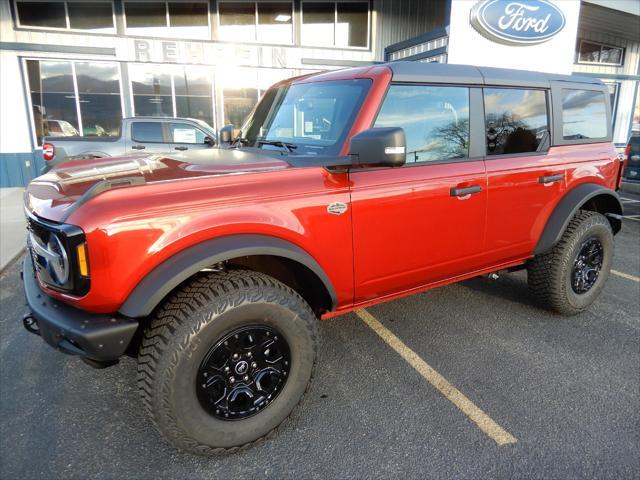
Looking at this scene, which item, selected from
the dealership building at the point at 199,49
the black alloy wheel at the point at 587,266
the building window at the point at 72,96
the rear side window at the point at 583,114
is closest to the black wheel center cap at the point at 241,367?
the black alloy wheel at the point at 587,266

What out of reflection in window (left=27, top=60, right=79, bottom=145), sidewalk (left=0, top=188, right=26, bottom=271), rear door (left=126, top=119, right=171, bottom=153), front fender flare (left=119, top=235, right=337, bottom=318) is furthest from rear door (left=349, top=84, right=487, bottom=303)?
reflection in window (left=27, top=60, right=79, bottom=145)

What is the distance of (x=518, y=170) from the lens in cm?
323

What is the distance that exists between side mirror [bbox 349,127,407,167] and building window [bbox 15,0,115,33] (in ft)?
41.0

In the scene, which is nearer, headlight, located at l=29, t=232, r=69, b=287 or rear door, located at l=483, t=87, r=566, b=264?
headlight, located at l=29, t=232, r=69, b=287

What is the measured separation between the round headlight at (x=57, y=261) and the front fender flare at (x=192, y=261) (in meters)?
0.31

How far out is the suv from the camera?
1991 mm

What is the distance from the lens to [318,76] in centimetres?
314

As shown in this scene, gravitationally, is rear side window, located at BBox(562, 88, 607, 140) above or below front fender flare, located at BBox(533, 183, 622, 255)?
above

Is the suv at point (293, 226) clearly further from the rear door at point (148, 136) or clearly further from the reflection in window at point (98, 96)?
the reflection in window at point (98, 96)

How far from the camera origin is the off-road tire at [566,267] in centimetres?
363

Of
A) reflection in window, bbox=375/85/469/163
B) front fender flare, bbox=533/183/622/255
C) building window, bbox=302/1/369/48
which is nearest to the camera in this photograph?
reflection in window, bbox=375/85/469/163

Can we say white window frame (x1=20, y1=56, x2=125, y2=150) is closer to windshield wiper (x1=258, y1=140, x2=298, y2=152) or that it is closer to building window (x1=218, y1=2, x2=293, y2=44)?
building window (x1=218, y1=2, x2=293, y2=44)

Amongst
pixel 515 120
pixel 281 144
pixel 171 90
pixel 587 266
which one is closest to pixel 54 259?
pixel 281 144

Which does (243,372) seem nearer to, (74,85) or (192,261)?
(192,261)
